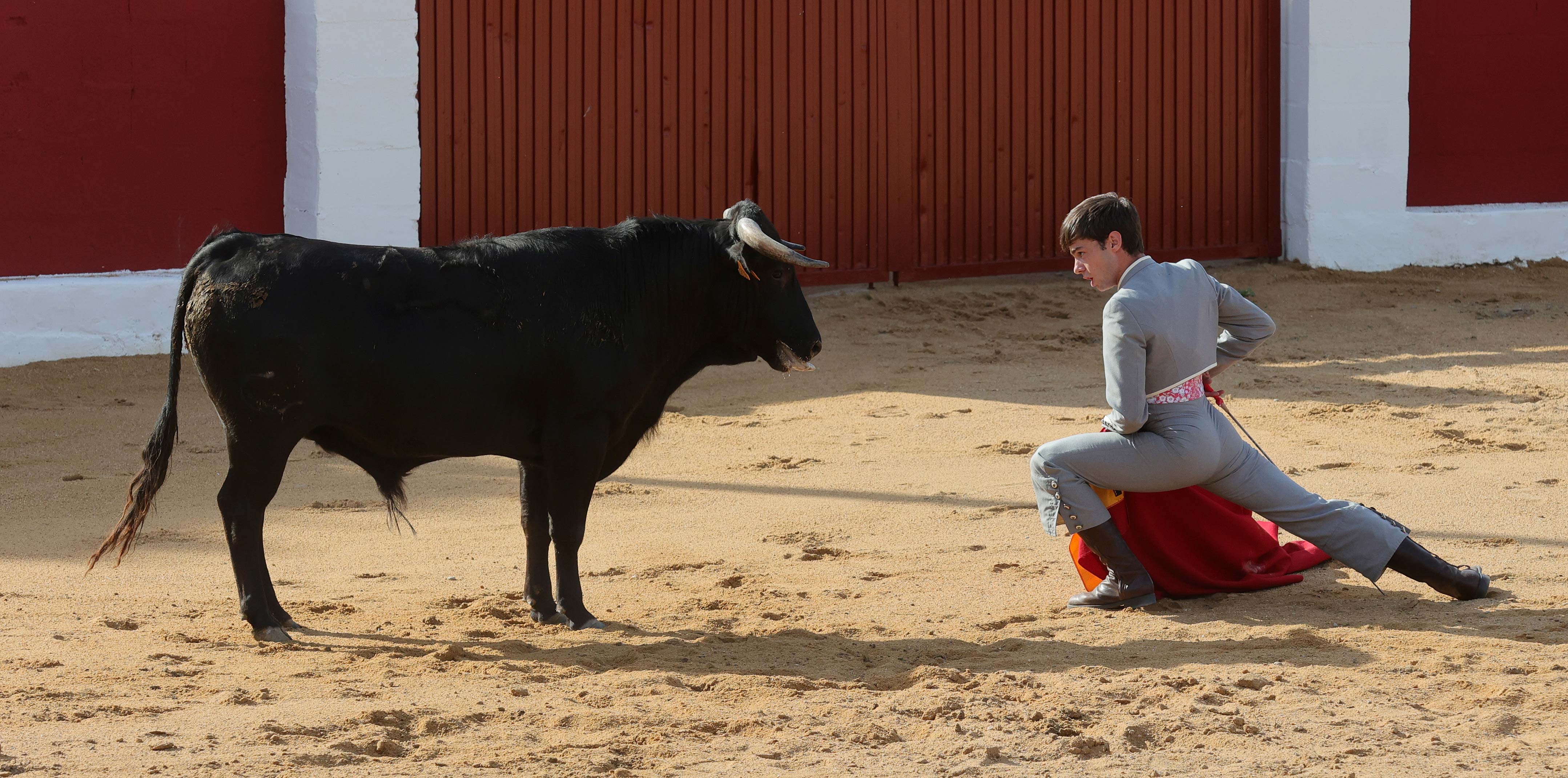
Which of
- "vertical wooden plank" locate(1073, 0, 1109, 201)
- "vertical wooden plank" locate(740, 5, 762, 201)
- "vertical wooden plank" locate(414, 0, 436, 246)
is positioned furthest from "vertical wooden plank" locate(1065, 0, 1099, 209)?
"vertical wooden plank" locate(414, 0, 436, 246)

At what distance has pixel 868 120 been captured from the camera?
1138 cm

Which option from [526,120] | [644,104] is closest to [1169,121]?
[644,104]

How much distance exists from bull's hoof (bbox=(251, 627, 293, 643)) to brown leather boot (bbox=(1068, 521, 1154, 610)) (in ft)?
7.86

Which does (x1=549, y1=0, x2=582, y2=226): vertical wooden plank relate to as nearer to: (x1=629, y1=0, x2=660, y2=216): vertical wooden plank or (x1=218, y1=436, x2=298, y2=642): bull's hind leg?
(x1=629, y1=0, x2=660, y2=216): vertical wooden plank

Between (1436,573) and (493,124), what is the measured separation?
754 centimetres

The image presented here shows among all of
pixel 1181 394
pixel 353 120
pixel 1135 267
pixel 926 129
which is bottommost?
pixel 1181 394

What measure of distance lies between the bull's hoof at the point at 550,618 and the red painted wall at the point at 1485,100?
9.78 metres

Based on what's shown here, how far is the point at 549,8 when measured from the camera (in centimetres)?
1064

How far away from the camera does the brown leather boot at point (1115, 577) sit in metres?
4.74

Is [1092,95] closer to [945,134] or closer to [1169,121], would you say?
[1169,121]

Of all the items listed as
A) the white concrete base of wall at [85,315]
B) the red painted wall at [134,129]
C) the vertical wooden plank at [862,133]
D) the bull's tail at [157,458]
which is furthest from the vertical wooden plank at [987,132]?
the bull's tail at [157,458]

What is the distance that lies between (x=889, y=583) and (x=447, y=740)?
2.01 meters

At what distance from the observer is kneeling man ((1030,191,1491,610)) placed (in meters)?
4.52

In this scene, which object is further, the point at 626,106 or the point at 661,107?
the point at 661,107
